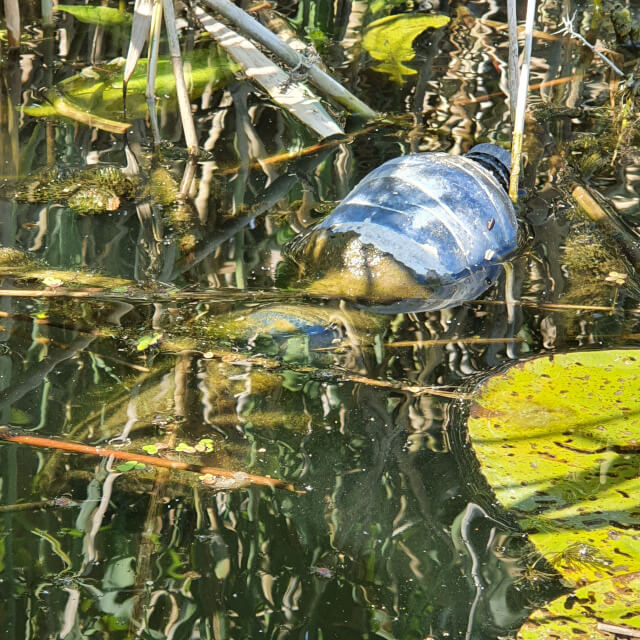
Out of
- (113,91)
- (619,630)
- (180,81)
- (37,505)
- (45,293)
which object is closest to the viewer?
(619,630)

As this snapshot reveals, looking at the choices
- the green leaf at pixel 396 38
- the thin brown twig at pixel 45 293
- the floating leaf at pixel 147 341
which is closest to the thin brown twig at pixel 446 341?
the floating leaf at pixel 147 341

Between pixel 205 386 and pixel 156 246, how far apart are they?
0.89 m

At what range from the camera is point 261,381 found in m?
2.30

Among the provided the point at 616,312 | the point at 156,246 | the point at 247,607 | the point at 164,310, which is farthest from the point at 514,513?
the point at 156,246

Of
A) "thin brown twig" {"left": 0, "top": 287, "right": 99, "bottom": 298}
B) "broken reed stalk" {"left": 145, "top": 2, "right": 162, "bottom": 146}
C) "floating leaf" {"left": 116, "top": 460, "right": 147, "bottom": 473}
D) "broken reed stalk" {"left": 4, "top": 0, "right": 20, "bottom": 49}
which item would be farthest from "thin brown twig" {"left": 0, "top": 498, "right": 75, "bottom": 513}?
"broken reed stalk" {"left": 4, "top": 0, "right": 20, "bottom": 49}

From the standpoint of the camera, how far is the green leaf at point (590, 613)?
1.56 m

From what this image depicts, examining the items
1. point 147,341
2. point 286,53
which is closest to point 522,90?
point 286,53

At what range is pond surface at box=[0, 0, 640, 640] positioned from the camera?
167 cm

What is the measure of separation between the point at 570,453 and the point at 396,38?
331cm

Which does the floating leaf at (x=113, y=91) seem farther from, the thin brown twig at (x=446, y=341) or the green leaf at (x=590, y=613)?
the green leaf at (x=590, y=613)

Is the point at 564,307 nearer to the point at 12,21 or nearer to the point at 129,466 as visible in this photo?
the point at 129,466

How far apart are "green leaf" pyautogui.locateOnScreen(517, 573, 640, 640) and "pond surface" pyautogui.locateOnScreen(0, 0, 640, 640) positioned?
0.17 feet

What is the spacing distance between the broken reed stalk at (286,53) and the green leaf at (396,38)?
0.54 m

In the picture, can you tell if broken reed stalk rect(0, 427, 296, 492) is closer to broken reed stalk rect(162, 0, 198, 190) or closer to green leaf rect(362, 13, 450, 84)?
broken reed stalk rect(162, 0, 198, 190)
